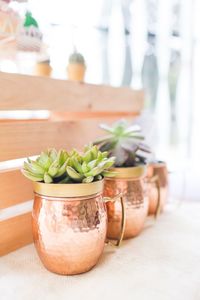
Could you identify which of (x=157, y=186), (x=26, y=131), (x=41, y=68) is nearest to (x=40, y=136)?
(x=26, y=131)

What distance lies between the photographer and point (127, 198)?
71 centimetres

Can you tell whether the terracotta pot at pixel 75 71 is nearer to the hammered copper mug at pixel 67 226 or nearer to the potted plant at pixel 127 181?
the potted plant at pixel 127 181

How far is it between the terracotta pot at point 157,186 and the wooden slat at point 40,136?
0.17m

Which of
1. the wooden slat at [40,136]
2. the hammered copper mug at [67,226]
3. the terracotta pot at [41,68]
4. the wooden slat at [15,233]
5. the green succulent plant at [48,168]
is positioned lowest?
the wooden slat at [15,233]

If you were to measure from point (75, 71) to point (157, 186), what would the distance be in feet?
1.11

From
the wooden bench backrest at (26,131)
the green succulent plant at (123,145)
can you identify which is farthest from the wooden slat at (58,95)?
the green succulent plant at (123,145)

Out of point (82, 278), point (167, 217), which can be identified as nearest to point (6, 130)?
point (82, 278)

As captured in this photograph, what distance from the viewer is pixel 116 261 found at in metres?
0.63

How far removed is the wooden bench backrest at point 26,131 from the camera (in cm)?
66

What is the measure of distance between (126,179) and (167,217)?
0.24 m

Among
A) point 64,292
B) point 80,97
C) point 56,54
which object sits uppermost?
point 56,54

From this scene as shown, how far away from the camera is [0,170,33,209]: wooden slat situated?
0.66 meters

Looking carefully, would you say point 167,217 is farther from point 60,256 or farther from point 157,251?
point 60,256

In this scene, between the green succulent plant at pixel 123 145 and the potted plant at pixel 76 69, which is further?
the potted plant at pixel 76 69
